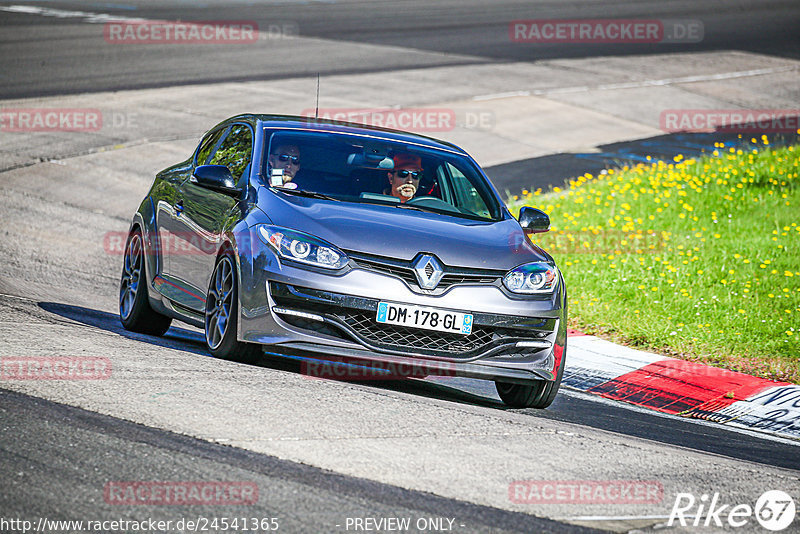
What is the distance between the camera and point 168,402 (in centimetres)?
569

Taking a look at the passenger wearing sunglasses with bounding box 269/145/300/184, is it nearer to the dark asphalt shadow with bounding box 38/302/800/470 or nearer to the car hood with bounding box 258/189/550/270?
the car hood with bounding box 258/189/550/270

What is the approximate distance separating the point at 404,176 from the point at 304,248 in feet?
4.80

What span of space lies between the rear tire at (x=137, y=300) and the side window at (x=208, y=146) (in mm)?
774

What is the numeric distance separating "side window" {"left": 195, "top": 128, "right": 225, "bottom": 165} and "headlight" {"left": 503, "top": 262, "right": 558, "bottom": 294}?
296cm

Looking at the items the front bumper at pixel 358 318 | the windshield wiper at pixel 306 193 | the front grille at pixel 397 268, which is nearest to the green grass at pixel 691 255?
the front bumper at pixel 358 318

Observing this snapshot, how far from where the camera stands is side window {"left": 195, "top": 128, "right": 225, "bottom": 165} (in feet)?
28.9

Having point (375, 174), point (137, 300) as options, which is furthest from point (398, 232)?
point (137, 300)

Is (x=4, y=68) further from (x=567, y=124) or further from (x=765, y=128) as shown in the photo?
(x=765, y=128)

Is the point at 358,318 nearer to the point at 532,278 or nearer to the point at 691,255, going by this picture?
the point at 532,278

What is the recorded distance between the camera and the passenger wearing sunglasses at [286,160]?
755 cm

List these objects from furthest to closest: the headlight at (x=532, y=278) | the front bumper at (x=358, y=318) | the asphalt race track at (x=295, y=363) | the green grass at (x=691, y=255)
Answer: the green grass at (x=691, y=255), the headlight at (x=532, y=278), the front bumper at (x=358, y=318), the asphalt race track at (x=295, y=363)

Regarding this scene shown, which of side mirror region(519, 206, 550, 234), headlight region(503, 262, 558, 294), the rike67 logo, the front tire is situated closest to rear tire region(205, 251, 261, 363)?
headlight region(503, 262, 558, 294)

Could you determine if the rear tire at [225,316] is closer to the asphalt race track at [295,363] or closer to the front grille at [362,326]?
the asphalt race track at [295,363]

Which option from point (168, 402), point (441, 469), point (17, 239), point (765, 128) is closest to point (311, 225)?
point (168, 402)
